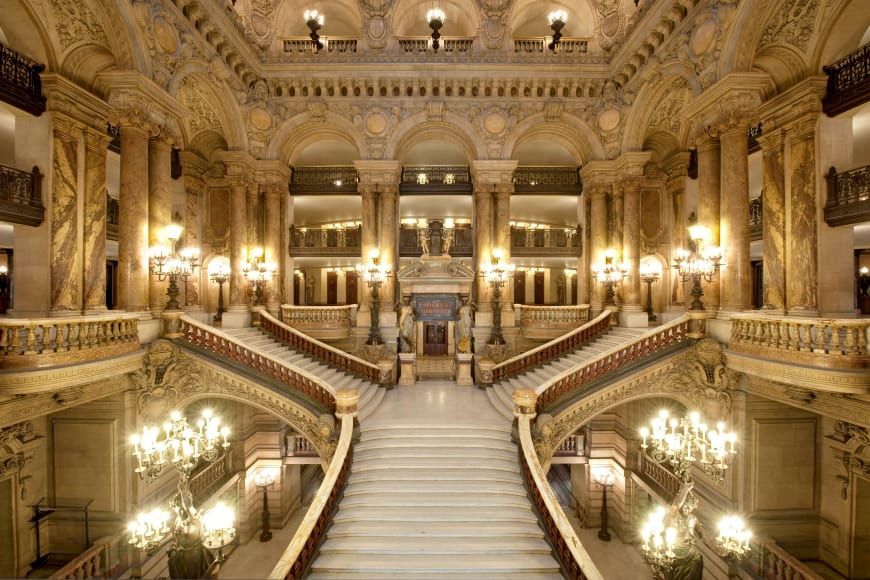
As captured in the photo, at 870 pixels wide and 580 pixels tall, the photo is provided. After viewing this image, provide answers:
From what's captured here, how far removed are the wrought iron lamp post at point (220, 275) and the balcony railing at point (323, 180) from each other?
4.37m

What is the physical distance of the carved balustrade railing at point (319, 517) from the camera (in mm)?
6027

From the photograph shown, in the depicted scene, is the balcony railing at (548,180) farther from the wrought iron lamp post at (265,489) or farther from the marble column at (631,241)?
the wrought iron lamp post at (265,489)

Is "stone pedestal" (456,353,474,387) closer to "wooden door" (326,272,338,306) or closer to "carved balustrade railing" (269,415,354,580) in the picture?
"carved balustrade railing" (269,415,354,580)

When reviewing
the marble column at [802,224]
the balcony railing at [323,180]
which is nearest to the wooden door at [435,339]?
the balcony railing at [323,180]

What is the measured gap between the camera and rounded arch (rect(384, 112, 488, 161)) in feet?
51.4

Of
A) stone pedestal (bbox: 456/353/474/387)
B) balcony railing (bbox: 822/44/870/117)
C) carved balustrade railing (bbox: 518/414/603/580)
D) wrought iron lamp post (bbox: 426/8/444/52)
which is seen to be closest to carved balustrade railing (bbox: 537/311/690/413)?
carved balustrade railing (bbox: 518/414/603/580)

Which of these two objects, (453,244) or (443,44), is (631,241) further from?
(443,44)

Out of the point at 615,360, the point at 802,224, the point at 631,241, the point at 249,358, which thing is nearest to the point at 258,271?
the point at 249,358

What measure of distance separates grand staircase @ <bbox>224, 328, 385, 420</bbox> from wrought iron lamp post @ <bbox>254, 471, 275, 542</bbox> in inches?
179

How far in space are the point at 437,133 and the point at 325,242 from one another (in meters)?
6.96

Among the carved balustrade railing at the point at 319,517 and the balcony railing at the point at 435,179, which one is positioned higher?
the balcony railing at the point at 435,179

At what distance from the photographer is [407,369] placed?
13.2m

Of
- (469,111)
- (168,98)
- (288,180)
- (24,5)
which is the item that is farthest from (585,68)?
(24,5)

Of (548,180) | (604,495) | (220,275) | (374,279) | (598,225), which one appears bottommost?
(604,495)
